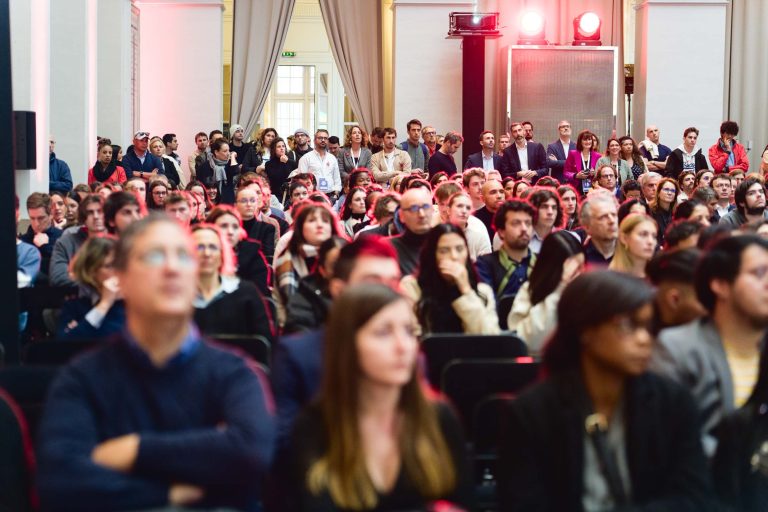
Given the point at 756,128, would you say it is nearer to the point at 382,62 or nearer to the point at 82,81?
the point at 382,62

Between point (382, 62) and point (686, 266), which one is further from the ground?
point (382, 62)

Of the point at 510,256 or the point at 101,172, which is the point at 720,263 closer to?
the point at 510,256

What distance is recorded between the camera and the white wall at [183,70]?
17.2 metres

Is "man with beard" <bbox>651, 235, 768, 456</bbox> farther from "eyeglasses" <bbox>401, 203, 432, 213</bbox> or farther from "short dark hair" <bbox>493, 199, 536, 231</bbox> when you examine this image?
"eyeglasses" <bbox>401, 203, 432, 213</bbox>

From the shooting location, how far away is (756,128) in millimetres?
18266

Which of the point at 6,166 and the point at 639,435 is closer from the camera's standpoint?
the point at 639,435

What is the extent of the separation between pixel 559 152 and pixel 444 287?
9047mm

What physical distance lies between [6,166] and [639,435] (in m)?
3.29

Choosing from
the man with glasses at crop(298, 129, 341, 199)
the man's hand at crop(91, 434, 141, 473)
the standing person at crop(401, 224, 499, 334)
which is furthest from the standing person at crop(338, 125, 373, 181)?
the man's hand at crop(91, 434, 141, 473)

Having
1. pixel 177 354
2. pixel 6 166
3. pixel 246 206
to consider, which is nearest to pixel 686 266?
pixel 177 354

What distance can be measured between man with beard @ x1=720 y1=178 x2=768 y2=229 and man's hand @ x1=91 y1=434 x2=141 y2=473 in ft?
22.2

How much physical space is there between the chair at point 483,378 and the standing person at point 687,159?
997 centimetres

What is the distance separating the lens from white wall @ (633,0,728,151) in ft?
57.0

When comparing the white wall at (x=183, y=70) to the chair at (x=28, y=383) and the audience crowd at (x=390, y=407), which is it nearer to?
the audience crowd at (x=390, y=407)
